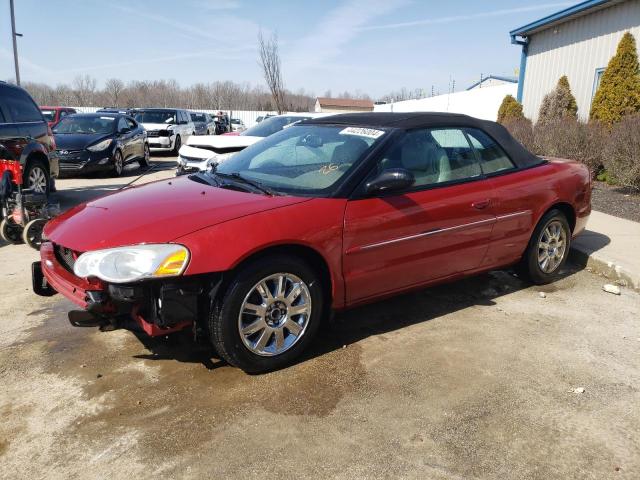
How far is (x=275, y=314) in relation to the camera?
10.6 ft

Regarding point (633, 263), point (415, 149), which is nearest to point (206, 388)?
point (415, 149)

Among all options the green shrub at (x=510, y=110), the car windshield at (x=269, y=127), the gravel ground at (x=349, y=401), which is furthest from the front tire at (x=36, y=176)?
the green shrub at (x=510, y=110)

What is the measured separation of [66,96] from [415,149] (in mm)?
83037

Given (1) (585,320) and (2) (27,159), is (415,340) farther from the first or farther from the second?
(2) (27,159)

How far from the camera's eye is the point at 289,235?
10.4ft

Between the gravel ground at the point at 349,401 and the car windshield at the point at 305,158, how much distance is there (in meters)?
1.13

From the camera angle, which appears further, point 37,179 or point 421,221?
point 37,179

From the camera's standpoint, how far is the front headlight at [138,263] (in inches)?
112

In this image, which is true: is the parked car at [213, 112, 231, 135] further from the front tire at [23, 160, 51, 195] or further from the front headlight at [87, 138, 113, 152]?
the front tire at [23, 160, 51, 195]

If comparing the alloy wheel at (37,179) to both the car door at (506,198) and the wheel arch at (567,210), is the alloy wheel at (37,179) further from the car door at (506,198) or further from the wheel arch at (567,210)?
the wheel arch at (567,210)

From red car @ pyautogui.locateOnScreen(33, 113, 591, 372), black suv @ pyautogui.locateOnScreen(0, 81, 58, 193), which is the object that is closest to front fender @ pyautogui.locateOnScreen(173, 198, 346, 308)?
red car @ pyautogui.locateOnScreen(33, 113, 591, 372)

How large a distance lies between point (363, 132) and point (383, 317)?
1.45m

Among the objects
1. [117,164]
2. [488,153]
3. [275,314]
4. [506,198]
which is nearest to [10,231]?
[275,314]

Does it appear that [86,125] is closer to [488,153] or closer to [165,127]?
[165,127]
